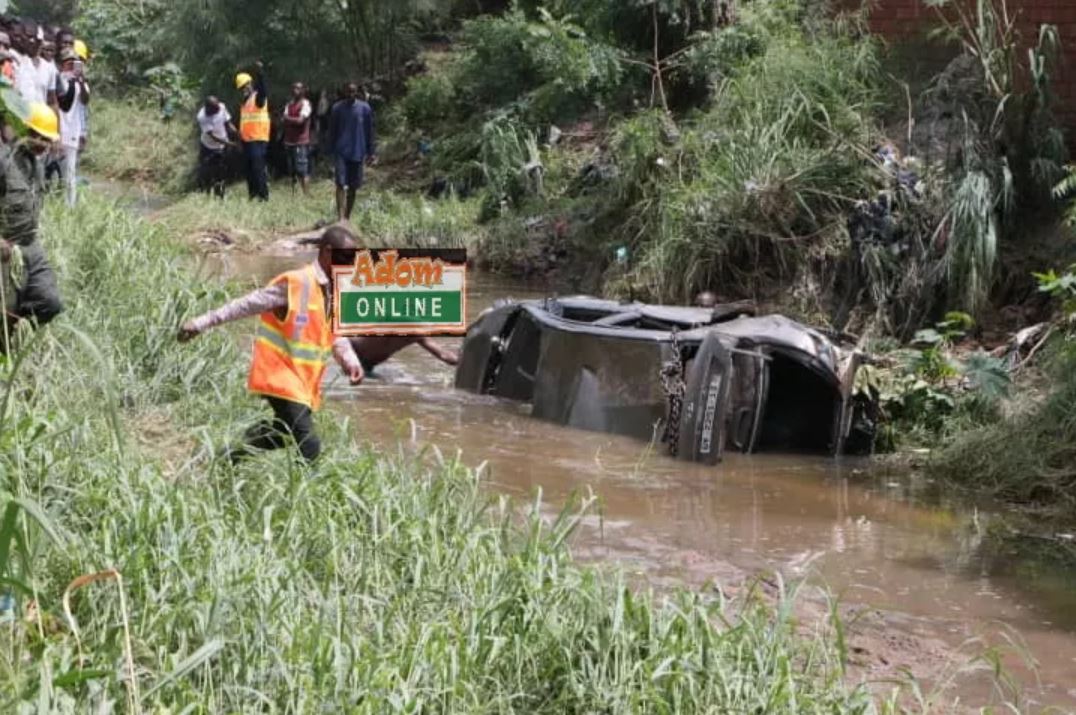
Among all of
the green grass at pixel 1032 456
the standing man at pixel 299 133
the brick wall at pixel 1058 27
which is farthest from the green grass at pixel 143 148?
the green grass at pixel 1032 456

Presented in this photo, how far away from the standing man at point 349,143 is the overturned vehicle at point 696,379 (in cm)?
861

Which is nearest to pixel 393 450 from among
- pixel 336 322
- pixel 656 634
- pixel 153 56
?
pixel 336 322

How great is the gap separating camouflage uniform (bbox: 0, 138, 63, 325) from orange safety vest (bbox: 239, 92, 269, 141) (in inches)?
531

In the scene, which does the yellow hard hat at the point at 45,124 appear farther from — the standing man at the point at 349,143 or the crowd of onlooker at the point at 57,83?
the standing man at the point at 349,143

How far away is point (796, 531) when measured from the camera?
8.85 meters

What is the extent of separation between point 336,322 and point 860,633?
355 cm

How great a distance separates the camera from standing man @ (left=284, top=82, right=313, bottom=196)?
22.4 m

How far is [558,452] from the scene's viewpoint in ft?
33.8

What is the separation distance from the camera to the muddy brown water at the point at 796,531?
23.0 ft

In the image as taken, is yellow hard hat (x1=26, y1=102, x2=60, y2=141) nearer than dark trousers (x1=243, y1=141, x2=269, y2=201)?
Yes

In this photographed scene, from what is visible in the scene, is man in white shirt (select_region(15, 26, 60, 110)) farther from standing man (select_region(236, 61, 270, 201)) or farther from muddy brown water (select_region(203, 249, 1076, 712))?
standing man (select_region(236, 61, 270, 201))

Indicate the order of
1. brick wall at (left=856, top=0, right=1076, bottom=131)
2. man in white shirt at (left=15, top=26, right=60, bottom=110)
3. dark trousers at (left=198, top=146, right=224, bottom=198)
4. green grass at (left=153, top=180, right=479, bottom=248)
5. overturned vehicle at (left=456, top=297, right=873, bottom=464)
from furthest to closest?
dark trousers at (left=198, top=146, right=224, bottom=198)
green grass at (left=153, top=180, right=479, bottom=248)
man in white shirt at (left=15, top=26, right=60, bottom=110)
brick wall at (left=856, top=0, right=1076, bottom=131)
overturned vehicle at (left=456, top=297, right=873, bottom=464)

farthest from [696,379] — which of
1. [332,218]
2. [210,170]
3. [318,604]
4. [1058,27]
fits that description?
[210,170]

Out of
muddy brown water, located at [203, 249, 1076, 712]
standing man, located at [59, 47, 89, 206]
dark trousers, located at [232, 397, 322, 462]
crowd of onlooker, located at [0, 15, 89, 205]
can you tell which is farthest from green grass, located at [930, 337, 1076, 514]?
standing man, located at [59, 47, 89, 206]
